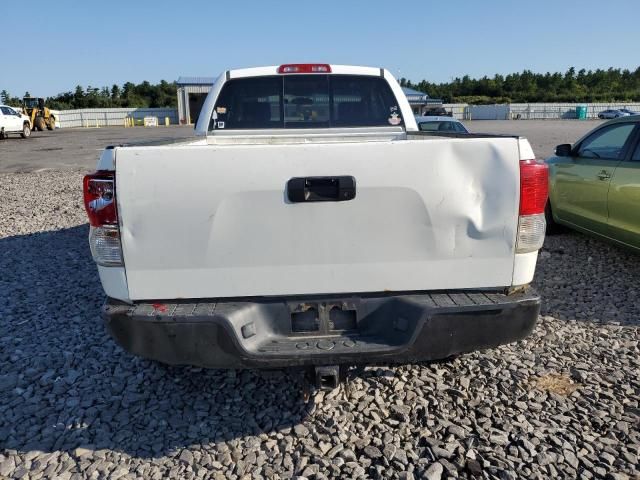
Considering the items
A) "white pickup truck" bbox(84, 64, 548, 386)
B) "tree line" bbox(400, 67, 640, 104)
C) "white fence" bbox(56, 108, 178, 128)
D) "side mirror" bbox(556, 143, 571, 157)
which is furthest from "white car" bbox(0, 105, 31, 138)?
"tree line" bbox(400, 67, 640, 104)

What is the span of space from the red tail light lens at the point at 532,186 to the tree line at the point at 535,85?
326 ft

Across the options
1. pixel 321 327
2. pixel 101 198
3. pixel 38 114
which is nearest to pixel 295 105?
pixel 101 198

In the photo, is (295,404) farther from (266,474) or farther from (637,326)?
(637,326)


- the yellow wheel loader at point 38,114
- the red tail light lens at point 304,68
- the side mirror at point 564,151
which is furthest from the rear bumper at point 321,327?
the yellow wheel loader at point 38,114

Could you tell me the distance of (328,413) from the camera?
2988 millimetres

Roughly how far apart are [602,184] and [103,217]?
515cm

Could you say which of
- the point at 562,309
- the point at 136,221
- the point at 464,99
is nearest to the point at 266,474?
the point at 136,221

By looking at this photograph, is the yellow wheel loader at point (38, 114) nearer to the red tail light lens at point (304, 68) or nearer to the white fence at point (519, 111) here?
the red tail light lens at point (304, 68)

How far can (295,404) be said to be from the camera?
10.1 ft

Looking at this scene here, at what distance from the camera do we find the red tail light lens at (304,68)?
15.4 feet

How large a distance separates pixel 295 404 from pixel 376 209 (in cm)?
140

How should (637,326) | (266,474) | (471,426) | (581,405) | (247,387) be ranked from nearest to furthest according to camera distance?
(266,474) → (471,426) → (581,405) → (247,387) → (637,326)

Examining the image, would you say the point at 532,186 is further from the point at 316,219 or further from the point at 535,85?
the point at 535,85

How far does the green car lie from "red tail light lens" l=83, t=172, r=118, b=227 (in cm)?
478
